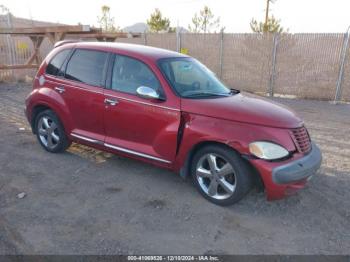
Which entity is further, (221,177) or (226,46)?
(226,46)

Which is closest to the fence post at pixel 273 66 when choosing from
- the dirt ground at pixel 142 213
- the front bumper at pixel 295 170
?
the dirt ground at pixel 142 213

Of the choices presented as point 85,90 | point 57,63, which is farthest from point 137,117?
point 57,63

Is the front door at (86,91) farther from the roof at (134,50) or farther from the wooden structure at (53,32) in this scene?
the wooden structure at (53,32)

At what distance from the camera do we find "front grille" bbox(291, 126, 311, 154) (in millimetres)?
3455

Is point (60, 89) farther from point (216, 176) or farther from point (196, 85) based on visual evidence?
point (216, 176)

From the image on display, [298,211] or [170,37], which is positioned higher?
[170,37]

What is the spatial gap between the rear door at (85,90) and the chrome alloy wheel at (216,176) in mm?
1567

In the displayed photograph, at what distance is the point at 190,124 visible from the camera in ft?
11.9

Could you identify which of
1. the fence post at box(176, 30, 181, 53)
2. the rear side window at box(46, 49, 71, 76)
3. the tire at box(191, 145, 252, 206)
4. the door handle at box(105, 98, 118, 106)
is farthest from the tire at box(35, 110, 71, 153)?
the fence post at box(176, 30, 181, 53)

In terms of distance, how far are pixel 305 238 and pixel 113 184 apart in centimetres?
239

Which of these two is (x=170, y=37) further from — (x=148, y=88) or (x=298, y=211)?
(x=298, y=211)

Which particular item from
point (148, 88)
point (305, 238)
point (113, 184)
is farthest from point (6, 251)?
point (305, 238)

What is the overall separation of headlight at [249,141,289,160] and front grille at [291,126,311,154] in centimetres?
30

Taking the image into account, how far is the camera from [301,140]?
3.53 metres
